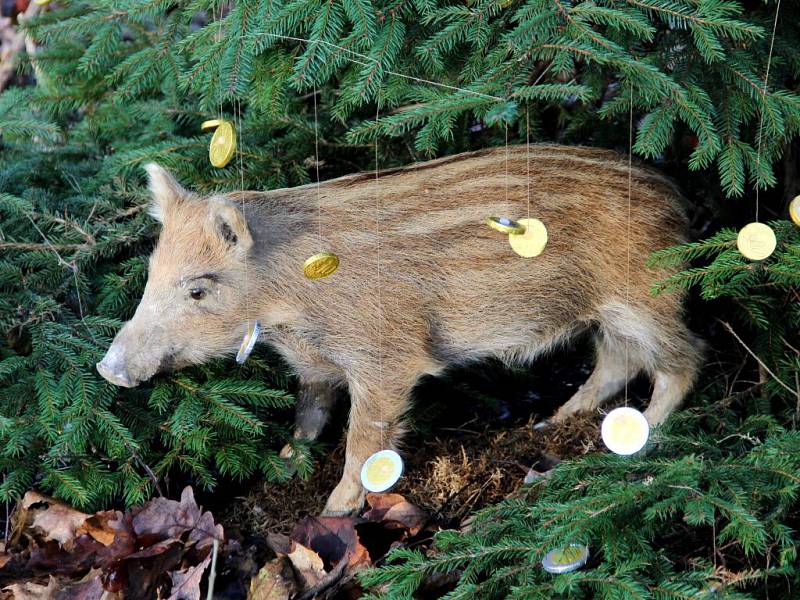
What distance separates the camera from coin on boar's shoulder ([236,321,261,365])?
3.06 metres

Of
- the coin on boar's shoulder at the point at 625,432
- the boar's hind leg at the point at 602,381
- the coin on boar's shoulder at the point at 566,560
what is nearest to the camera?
the coin on boar's shoulder at the point at 566,560

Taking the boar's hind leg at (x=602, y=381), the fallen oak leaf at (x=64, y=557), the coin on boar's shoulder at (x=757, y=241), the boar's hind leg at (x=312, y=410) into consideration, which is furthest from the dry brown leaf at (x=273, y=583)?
the coin on boar's shoulder at (x=757, y=241)

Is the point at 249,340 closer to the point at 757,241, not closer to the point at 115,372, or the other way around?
the point at 115,372

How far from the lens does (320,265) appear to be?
9.19 ft

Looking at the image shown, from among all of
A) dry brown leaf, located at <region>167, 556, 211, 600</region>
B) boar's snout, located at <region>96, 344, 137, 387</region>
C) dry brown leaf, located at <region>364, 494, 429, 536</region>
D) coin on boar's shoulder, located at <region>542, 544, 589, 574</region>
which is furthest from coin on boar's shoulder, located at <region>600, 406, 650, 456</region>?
boar's snout, located at <region>96, 344, 137, 387</region>

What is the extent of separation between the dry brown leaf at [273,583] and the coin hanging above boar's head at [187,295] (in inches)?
29.5

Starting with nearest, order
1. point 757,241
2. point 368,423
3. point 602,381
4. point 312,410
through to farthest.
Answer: point 757,241 → point 368,423 → point 312,410 → point 602,381

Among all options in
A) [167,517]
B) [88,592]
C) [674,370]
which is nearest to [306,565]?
[167,517]

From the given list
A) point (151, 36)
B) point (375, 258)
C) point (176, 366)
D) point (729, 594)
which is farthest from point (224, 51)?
point (729, 594)

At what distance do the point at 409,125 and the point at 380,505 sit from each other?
1.34 m

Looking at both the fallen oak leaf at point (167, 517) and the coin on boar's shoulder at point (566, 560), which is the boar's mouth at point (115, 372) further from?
the coin on boar's shoulder at point (566, 560)

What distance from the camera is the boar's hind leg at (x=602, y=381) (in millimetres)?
3986

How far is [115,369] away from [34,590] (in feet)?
2.35

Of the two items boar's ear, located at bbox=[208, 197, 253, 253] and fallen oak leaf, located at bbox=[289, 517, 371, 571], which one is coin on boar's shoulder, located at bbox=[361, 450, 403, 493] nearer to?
fallen oak leaf, located at bbox=[289, 517, 371, 571]
